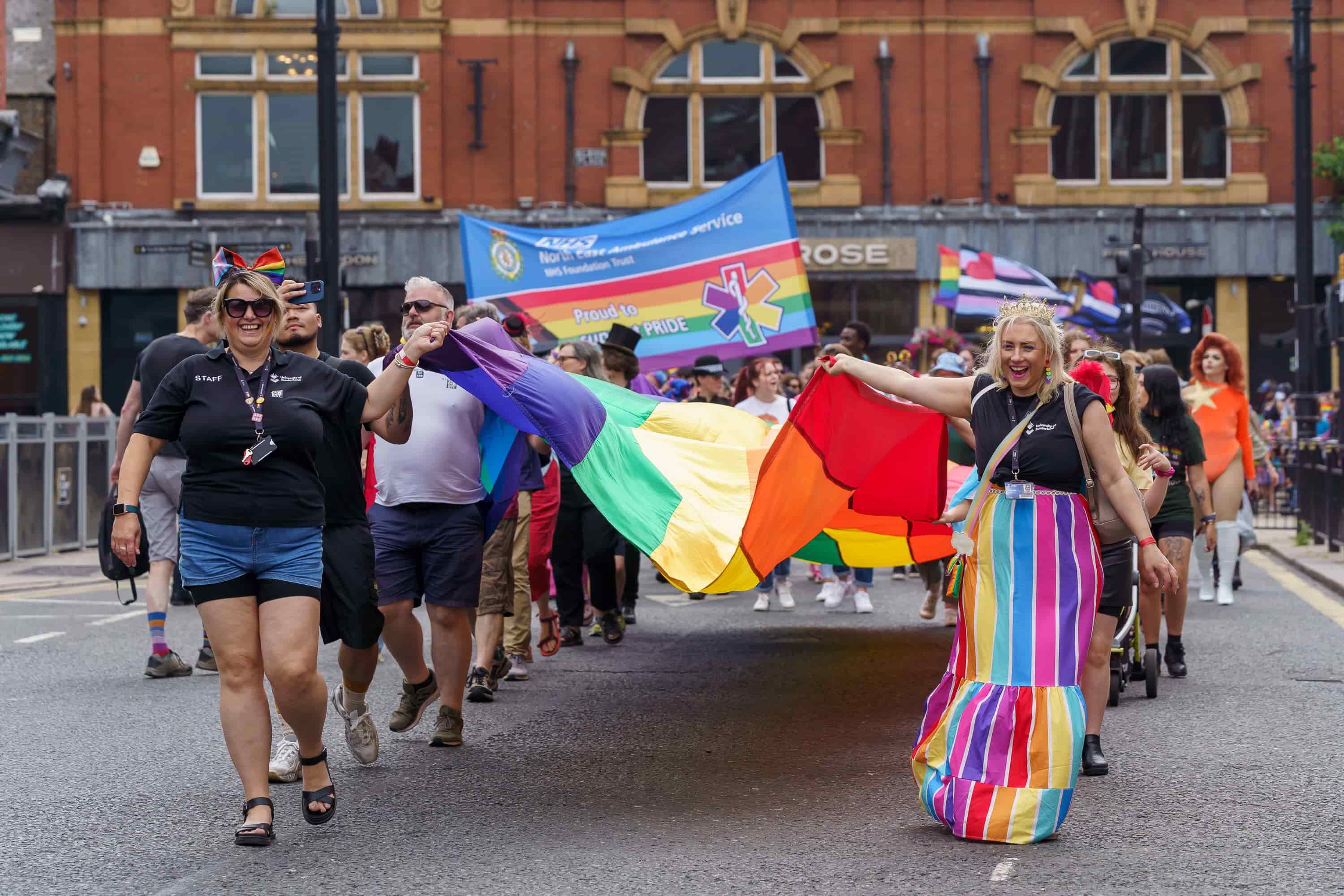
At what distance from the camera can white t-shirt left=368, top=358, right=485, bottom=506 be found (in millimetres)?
7293

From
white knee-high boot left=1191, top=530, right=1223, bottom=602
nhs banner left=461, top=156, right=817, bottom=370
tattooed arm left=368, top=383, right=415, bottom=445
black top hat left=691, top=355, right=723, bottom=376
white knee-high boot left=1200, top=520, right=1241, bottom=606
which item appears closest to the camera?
tattooed arm left=368, top=383, right=415, bottom=445

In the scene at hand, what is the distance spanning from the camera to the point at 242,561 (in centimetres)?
566

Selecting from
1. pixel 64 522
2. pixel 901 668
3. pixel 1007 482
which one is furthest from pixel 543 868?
pixel 64 522

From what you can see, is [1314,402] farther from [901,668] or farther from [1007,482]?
[1007,482]

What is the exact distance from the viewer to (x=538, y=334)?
51.7 feet

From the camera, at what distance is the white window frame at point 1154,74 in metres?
29.4

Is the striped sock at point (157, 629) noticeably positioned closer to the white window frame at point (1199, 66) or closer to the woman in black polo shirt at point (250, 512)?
the woman in black polo shirt at point (250, 512)

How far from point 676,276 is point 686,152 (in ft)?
47.6

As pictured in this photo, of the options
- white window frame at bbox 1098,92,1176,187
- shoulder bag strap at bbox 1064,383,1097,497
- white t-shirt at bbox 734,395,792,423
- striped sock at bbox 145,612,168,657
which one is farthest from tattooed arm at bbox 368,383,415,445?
white window frame at bbox 1098,92,1176,187

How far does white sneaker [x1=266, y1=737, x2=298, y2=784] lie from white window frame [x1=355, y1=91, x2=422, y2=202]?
22903 millimetres

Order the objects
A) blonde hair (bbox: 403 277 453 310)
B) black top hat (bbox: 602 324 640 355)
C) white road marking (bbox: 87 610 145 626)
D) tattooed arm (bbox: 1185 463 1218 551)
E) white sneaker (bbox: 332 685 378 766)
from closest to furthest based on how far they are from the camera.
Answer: white sneaker (bbox: 332 685 378 766)
blonde hair (bbox: 403 277 453 310)
tattooed arm (bbox: 1185 463 1218 551)
black top hat (bbox: 602 324 640 355)
white road marking (bbox: 87 610 145 626)

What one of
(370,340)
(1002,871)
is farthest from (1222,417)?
(1002,871)

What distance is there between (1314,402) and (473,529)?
14.6m

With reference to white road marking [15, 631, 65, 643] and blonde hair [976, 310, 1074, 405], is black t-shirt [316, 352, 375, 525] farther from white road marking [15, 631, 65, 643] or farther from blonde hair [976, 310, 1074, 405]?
white road marking [15, 631, 65, 643]
